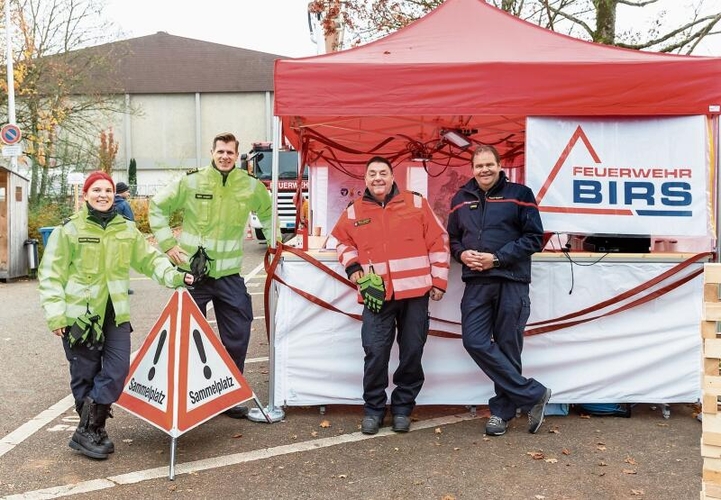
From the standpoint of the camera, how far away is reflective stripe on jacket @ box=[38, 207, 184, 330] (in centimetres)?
426

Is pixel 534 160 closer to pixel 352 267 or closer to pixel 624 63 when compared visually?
pixel 624 63

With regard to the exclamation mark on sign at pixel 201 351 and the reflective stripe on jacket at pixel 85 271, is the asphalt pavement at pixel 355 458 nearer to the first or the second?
the exclamation mark on sign at pixel 201 351

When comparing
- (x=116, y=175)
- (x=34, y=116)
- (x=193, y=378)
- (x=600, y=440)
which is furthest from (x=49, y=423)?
(x=116, y=175)

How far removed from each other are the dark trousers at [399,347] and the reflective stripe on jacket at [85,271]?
134cm

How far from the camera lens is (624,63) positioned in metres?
4.94

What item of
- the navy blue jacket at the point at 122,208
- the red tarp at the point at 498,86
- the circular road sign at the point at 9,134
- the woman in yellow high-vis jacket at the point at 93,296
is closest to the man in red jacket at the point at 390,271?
the red tarp at the point at 498,86

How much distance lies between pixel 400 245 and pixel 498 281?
0.71 m

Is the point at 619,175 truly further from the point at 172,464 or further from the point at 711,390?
the point at 172,464

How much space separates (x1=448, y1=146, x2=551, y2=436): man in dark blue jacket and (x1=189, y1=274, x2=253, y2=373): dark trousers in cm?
157

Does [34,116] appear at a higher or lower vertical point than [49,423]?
higher

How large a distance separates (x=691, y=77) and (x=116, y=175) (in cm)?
4395

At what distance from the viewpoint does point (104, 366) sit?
4441 millimetres

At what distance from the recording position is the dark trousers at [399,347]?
4887 millimetres

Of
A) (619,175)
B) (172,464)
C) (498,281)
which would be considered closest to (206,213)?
(172,464)
